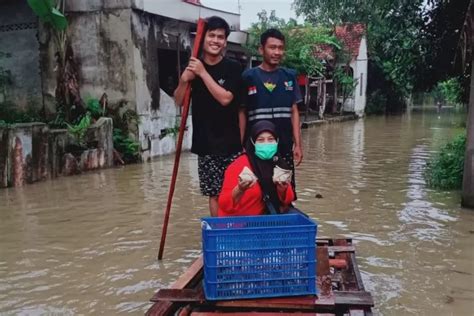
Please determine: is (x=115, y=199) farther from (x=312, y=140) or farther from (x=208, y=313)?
(x=312, y=140)

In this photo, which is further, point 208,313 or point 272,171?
point 272,171

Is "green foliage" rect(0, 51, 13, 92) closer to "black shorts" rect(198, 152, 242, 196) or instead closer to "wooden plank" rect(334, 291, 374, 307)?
"black shorts" rect(198, 152, 242, 196)

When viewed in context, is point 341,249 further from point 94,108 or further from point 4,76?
point 4,76

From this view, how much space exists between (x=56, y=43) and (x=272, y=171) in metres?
8.61

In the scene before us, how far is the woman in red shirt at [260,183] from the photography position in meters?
3.47

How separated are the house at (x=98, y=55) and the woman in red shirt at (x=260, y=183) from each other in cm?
802

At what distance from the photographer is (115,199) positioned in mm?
7480

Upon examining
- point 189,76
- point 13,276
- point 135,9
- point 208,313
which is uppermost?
point 135,9

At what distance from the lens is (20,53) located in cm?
1140

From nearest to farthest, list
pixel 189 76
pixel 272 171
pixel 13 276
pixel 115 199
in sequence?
1. pixel 272 171
2. pixel 189 76
3. pixel 13 276
4. pixel 115 199

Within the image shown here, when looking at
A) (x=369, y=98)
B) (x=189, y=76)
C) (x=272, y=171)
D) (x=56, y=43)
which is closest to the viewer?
(x=272, y=171)

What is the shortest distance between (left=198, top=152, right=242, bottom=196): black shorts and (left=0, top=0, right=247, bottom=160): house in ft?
24.0

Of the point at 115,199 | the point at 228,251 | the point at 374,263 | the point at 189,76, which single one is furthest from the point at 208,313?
the point at 115,199

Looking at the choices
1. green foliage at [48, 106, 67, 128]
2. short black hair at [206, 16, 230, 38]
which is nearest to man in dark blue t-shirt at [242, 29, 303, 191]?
short black hair at [206, 16, 230, 38]
